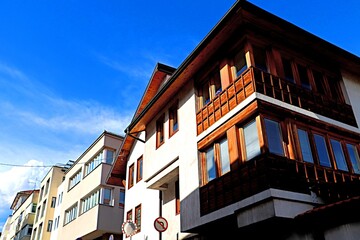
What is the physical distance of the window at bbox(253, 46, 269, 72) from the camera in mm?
11742

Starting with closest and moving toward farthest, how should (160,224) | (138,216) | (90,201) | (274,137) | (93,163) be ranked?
(274,137) → (160,224) → (138,216) → (90,201) → (93,163)

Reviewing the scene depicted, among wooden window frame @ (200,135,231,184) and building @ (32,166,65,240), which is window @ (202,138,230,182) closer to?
wooden window frame @ (200,135,231,184)

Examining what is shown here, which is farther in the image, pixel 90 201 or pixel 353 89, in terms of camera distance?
pixel 90 201

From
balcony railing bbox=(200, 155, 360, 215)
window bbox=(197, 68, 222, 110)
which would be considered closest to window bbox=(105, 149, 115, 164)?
window bbox=(197, 68, 222, 110)

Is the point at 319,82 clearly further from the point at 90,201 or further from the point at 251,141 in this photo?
the point at 90,201

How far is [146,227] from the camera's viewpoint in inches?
644

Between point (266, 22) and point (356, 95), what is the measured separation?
17.8 feet

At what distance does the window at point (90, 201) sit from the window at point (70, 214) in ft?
4.22

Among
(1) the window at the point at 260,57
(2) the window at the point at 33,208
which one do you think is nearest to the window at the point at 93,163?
(1) the window at the point at 260,57

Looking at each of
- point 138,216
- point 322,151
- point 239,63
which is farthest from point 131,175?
point 322,151

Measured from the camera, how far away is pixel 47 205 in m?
→ 40.6

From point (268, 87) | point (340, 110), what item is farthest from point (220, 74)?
point (340, 110)

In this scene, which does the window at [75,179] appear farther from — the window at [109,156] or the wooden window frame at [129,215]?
the wooden window frame at [129,215]

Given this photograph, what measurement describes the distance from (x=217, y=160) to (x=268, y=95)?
2.78 meters
